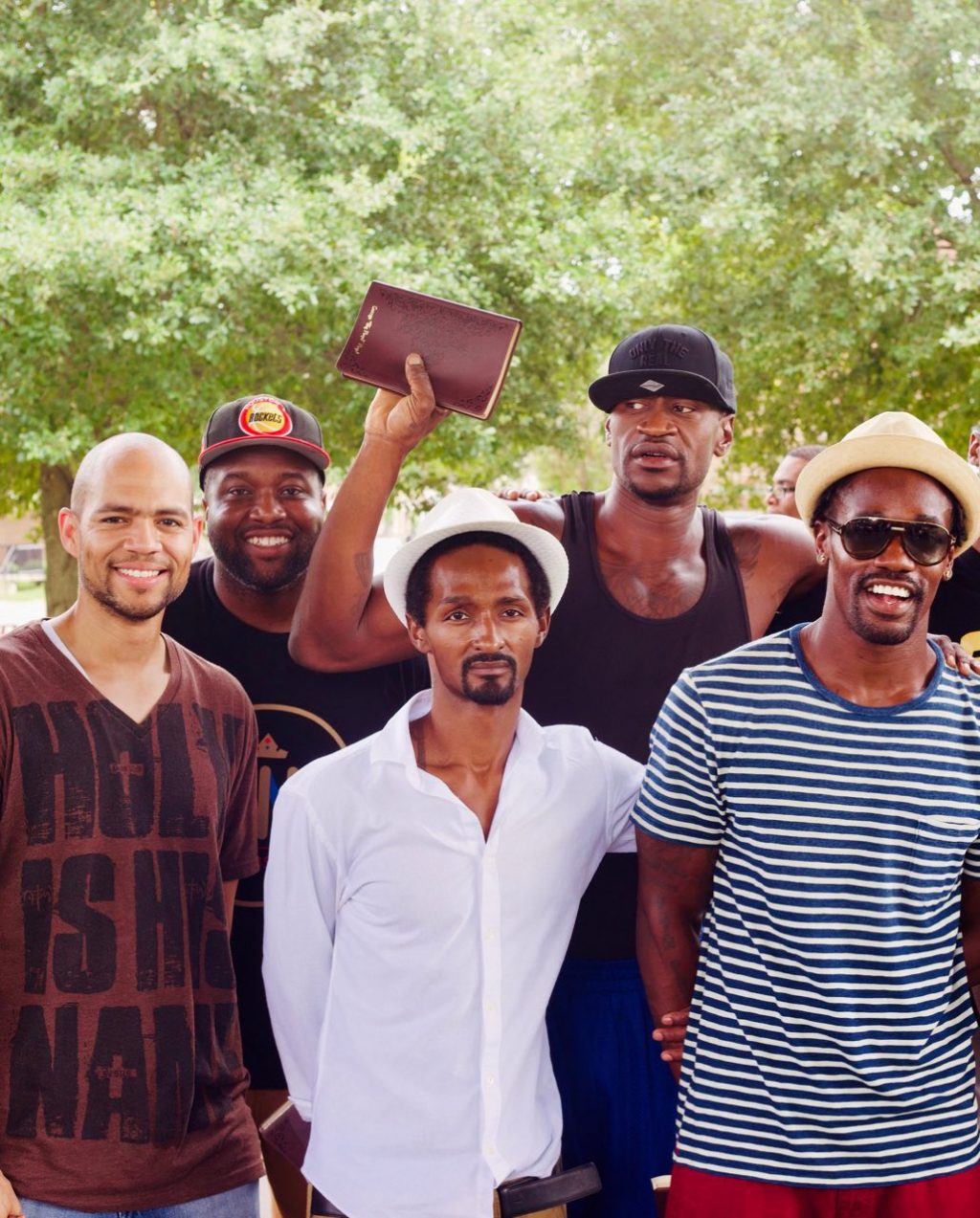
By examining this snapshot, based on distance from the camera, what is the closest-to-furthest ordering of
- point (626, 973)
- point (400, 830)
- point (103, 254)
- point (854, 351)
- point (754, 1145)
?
point (754, 1145), point (400, 830), point (626, 973), point (103, 254), point (854, 351)

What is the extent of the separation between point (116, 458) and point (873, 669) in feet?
5.66

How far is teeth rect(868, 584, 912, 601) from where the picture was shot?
105 inches

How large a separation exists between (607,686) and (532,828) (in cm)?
68

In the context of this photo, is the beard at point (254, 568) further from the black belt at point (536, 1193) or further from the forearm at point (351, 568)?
the black belt at point (536, 1193)

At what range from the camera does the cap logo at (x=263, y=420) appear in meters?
3.86

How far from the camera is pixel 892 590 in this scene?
266 centimetres

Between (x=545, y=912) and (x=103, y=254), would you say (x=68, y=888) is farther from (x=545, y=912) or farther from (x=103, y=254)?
(x=103, y=254)

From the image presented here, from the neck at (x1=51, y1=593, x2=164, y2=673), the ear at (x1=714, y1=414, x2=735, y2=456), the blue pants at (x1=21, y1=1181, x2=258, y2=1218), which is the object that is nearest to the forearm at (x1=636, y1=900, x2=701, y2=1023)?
the blue pants at (x1=21, y1=1181, x2=258, y2=1218)

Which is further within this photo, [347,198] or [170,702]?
[347,198]

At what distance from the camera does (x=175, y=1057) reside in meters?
2.66

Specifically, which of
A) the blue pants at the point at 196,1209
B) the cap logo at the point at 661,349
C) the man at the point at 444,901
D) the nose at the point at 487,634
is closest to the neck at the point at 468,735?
the man at the point at 444,901

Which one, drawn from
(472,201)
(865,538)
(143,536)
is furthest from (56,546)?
(865,538)

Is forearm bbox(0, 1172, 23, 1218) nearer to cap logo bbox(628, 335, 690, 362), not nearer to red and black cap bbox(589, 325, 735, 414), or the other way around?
red and black cap bbox(589, 325, 735, 414)

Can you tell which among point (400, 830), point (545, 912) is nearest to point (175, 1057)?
point (400, 830)
